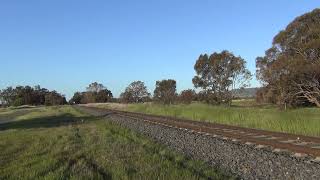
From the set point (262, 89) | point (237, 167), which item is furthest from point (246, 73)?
point (237, 167)

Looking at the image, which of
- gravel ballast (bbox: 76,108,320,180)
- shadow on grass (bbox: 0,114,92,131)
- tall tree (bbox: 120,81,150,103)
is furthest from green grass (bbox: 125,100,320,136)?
tall tree (bbox: 120,81,150,103)

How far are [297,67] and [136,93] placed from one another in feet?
414

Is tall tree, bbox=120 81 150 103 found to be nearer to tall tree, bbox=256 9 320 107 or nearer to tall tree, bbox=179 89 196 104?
tall tree, bbox=179 89 196 104

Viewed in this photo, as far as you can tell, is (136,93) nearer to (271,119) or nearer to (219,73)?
(219,73)

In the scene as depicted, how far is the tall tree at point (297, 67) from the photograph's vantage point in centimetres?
4869

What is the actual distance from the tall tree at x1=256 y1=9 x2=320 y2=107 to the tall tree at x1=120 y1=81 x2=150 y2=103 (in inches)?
4547

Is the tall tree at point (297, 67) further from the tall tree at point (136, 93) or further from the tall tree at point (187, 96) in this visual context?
the tall tree at point (136, 93)

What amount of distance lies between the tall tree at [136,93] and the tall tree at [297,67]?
115498 millimetres

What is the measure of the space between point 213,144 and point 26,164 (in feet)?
24.4

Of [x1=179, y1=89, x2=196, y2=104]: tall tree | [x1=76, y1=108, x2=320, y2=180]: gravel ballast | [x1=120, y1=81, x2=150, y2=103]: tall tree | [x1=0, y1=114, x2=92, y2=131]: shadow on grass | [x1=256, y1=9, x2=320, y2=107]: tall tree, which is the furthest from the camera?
[x1=120, y1=81, x2=150, y2=103]: tall tree

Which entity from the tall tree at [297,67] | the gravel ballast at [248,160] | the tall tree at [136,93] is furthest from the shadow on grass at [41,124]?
the tall tree at [136,93]

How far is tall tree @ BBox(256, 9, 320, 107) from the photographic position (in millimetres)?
48688

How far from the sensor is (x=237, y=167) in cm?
A: 1302

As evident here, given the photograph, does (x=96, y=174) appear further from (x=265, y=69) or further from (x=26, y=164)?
(x=265, y=69)
